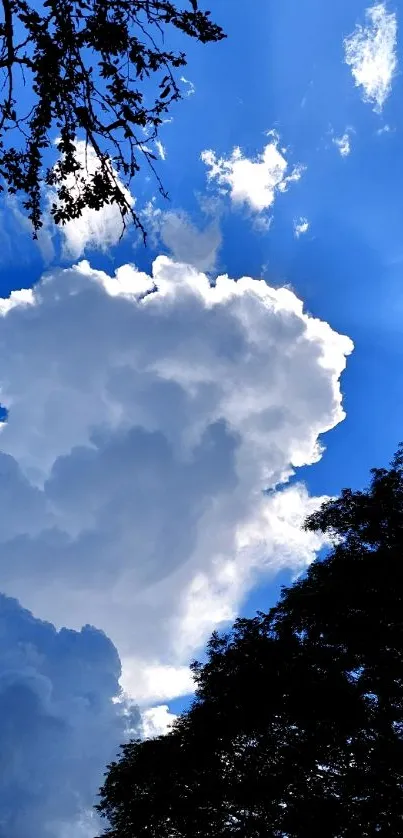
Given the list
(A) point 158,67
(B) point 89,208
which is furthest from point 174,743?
(A) point 158,67

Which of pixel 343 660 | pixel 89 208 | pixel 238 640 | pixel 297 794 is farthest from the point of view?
pixel 238 640

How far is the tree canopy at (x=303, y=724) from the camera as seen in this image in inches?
642

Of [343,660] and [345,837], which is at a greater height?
[343,660]

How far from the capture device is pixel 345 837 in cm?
1511

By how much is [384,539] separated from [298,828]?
1060cm

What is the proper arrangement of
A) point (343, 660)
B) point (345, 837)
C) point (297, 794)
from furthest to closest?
1. point (343, 660)
2. point (297, 794)
3. point (345, 837)

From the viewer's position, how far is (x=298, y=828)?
1587 centimetres

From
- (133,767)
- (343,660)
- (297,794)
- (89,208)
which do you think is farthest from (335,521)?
(89,208)

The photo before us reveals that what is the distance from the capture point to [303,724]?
18.5m

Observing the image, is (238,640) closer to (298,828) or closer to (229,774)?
(229,774)

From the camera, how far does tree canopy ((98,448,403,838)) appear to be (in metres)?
16.3

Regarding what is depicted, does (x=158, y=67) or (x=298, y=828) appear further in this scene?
(x=298, y=828)

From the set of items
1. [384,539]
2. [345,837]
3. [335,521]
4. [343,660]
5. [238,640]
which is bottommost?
[345,837]

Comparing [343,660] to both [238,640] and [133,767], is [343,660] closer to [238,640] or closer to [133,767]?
[238,640]
